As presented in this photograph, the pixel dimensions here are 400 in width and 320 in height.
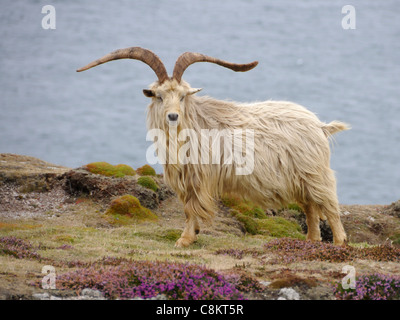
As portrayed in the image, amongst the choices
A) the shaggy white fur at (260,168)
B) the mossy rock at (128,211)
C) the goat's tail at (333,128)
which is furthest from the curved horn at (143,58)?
the mossy rock at (128,211)

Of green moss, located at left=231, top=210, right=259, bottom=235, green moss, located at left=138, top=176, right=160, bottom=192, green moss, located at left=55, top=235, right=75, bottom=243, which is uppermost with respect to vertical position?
green moss, located at left=138, top=176, right=160, bottom=192

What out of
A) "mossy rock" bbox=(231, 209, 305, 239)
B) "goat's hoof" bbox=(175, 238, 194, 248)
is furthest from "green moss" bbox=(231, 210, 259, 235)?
"goat's hoof" bbox=(175, 238, 194, 248)

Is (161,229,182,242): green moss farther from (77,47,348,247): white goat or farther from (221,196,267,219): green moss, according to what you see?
(221,196,267,219): green moss

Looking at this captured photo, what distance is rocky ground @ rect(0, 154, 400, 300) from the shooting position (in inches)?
366

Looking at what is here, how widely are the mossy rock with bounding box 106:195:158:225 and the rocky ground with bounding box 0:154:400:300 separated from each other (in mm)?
134

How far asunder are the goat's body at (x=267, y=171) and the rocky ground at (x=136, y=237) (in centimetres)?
105

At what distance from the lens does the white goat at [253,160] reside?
1352 cm

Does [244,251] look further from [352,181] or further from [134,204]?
[352,181]

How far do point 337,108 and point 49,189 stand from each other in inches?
7027

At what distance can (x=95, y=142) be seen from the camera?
188 m

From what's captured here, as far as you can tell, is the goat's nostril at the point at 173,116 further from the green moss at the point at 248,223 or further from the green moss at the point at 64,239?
the green moss at the point at 248,223

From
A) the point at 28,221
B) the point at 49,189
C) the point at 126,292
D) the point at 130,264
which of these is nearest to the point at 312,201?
the point at 130,264

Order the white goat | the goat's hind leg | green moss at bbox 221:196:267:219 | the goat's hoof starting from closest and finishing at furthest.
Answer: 1. the goat's hoof
2. the white goat
3. the goat's hind leg
4. green moss at bbox 221:196:267:219

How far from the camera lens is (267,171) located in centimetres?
1363
